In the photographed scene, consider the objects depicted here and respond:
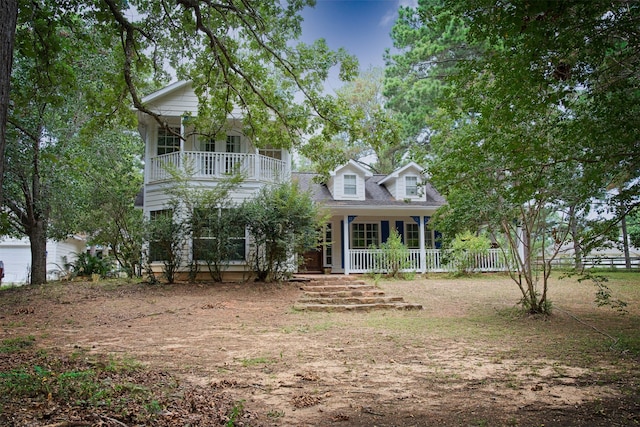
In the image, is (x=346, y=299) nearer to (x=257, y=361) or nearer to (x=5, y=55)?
(x=257, y=361)

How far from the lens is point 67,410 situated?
3.03 meters

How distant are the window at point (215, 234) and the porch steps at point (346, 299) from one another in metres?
2.40

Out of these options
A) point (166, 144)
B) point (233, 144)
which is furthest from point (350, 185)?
point (166, 144)

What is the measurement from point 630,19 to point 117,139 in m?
16.1

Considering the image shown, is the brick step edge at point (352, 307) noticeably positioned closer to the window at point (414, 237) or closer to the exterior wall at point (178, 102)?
the exterior wall at point (178, 102)

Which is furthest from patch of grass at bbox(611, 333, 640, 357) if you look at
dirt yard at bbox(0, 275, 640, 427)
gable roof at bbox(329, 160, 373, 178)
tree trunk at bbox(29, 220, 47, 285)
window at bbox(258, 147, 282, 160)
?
tree trunk at bbox(29, 220, 47, 285)

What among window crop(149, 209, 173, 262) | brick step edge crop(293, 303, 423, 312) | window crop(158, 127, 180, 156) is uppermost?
window crop(158, 127, 180, 156)

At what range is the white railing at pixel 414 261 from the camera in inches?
655

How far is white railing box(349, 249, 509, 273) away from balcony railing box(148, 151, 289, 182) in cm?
451

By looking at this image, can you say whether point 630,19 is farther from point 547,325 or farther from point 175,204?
point 175,204

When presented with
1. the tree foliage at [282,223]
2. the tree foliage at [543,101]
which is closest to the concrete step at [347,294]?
the tree foliage at [282,223]

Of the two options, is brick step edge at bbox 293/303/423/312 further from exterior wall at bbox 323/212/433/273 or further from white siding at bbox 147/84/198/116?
white siding at bbox 147/84/198/116

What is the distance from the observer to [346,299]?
10.8 m

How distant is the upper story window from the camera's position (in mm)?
15852
